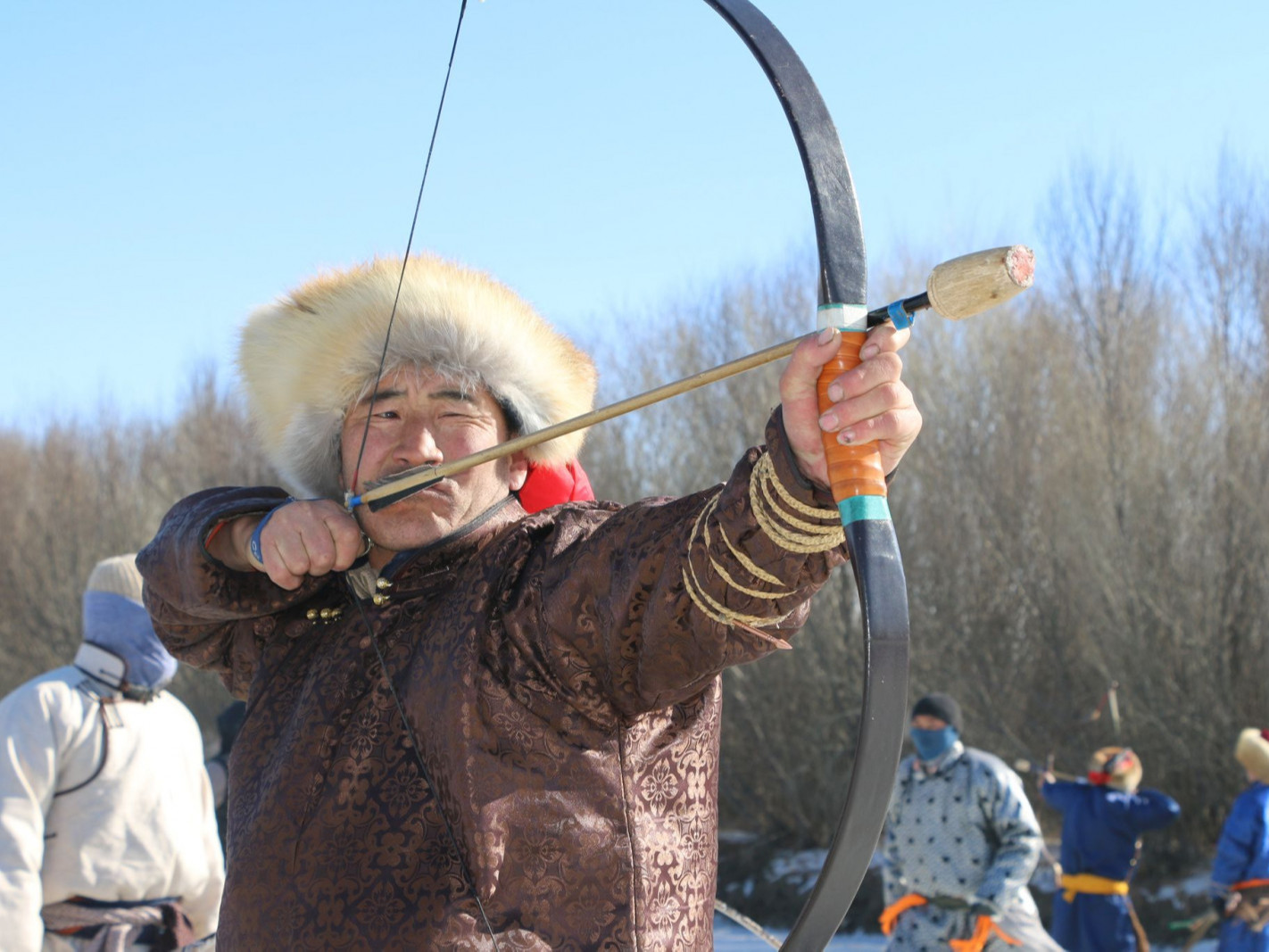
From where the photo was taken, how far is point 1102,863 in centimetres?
507

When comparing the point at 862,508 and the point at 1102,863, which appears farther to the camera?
the point at 1102,863

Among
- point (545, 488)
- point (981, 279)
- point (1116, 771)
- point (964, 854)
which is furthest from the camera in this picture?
point (1116, 771)

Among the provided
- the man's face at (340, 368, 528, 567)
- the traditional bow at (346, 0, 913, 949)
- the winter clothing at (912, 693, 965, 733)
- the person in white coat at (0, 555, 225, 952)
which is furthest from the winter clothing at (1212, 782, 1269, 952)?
the traditional bow at (346, 0, 913, 949)

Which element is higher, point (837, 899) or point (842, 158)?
point (842, 158)

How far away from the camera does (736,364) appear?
1.15 m

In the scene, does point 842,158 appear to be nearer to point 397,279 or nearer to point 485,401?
point 485,401

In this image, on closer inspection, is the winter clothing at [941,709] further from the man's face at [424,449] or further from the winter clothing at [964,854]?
the man's face at [424,449]

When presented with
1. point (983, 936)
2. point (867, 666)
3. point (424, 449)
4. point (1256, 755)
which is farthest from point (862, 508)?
point (1256, 755)

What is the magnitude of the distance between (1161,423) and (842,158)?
35.1 feet

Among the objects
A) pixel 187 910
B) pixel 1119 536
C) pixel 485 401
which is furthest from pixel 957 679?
pixel 485 401

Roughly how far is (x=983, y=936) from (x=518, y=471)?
2.93 m

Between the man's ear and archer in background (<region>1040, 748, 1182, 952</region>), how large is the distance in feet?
13.6

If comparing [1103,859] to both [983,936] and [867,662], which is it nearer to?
[983,936]

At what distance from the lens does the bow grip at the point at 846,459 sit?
112cm
